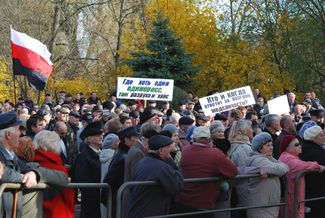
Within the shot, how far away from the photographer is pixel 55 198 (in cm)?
758

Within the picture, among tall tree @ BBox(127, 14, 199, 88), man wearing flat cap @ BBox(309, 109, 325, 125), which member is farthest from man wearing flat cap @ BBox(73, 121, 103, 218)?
tall tree @ BBox(127, 14, 199, 88)

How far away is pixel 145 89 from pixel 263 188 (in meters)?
10.2

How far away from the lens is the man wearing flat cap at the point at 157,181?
25.7 ft

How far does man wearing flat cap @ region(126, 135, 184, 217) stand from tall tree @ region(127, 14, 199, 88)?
68.7 ft

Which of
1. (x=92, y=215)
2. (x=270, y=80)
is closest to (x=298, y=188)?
(x=92, y=215)

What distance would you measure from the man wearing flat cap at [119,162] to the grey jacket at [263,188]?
1.59 metres

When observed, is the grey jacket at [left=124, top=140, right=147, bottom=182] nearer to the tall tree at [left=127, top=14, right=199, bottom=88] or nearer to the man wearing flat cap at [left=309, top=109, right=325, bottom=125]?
the man wearing flat cap at [left=309, top=109, right=325, bottom=125]

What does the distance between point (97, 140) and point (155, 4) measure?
1165 inches

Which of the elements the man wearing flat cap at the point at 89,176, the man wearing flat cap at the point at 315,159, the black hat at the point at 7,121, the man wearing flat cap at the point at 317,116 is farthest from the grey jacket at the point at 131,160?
the man wearing flat cap at the point at 317,116

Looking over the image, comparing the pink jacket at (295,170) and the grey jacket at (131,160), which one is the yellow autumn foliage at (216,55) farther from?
the grey jacket at (131,160)

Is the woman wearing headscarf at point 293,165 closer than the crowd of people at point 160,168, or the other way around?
the crowd of people at point 160,168

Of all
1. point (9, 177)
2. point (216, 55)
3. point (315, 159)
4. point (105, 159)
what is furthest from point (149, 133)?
point (216, 55)

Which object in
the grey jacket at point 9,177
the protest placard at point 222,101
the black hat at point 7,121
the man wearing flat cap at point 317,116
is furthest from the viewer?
the protest placard at point 222,101

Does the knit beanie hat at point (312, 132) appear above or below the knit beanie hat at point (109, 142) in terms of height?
above
